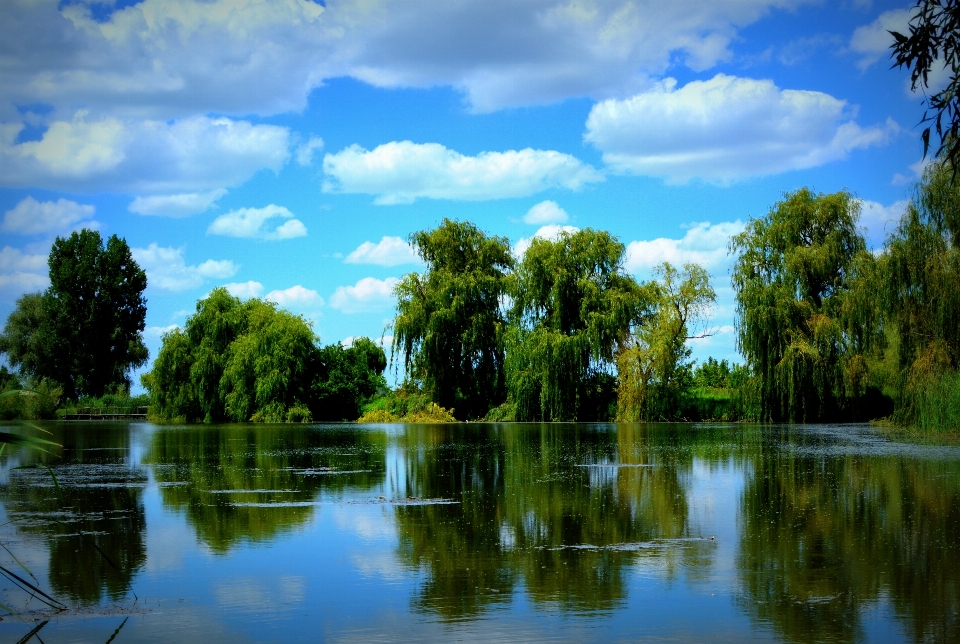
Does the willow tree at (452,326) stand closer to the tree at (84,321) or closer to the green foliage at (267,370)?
the green foliage at (267,370)

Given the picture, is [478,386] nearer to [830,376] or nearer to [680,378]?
[680,378]

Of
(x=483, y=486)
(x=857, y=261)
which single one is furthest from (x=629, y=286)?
(x=483, y=486)

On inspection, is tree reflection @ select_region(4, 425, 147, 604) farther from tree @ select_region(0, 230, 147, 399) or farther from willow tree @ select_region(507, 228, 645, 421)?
tree @ select_region(0, 230, 147, 399)

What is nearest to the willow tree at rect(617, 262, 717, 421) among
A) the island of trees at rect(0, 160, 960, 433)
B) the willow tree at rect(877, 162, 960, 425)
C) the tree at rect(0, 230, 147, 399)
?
the island of trees at rect(0, 160, 960, 433)

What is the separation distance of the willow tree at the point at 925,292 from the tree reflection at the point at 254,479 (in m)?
14.4

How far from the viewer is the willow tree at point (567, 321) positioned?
137 feet

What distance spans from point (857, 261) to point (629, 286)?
12.9 meters

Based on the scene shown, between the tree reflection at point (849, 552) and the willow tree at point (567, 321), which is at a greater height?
the willow tree at point (567, 321)

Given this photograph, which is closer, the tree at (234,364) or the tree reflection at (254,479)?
the tree reflection at (254,479)

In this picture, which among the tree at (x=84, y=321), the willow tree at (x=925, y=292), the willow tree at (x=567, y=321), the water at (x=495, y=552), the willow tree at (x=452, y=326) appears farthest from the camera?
the tree at (x=84, y=321)

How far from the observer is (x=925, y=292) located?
26016 mm

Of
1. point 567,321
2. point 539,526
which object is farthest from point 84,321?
point 539,526

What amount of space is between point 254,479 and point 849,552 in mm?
10791

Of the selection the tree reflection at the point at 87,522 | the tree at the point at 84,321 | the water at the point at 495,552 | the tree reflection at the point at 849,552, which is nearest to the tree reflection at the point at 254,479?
the water at the point at 495,552
